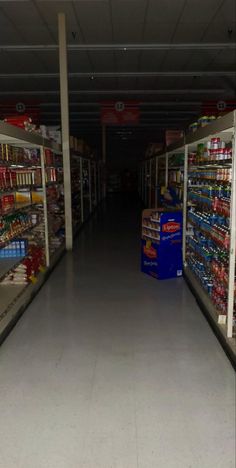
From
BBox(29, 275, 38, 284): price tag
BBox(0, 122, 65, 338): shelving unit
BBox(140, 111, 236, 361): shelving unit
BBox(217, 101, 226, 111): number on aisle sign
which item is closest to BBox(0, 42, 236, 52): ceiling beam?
BBox(0, 122, 65, 338): shelving unit

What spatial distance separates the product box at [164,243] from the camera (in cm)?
581

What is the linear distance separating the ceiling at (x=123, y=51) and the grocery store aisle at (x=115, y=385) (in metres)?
5.29

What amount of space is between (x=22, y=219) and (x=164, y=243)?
7.07 feet

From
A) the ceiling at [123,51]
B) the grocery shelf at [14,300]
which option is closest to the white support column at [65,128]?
the ceiling at [123,51]

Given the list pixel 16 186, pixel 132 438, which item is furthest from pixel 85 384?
pixel 16 186

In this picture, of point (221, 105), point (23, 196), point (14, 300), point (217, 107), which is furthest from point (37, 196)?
point (217, 107)

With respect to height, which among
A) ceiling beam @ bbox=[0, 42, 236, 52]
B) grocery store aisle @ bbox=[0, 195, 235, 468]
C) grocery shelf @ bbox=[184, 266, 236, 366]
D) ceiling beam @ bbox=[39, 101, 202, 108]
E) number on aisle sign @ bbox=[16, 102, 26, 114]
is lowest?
grocery store aisle @ bbox=[0, 195, 235, 468]

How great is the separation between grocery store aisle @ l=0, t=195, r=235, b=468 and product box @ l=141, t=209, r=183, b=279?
2.13ft

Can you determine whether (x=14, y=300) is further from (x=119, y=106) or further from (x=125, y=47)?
(x=119, y=106)

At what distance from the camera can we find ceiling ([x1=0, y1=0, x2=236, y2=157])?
702 centimetres

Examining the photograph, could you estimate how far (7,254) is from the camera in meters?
5.12

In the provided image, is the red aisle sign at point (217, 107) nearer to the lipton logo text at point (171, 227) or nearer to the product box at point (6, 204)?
the lipton logo text at point (171, 227)

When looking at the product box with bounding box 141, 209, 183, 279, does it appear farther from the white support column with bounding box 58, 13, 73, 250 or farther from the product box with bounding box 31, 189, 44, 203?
the white support column with bounding box 58, 13, 73, 250

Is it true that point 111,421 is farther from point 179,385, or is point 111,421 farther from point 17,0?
point 17,0
